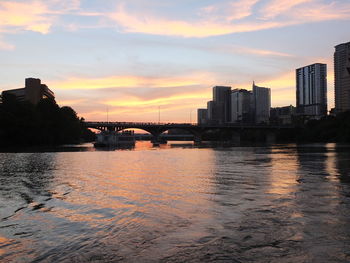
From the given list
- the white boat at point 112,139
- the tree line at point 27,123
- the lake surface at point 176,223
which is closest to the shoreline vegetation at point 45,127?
the tree line at point 27,123

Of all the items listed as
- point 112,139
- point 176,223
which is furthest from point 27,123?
point 176,223

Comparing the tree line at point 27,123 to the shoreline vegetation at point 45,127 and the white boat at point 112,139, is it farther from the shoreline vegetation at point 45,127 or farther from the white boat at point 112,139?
the white boat at point 112,139

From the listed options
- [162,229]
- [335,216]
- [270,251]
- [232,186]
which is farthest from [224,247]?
[232,186]

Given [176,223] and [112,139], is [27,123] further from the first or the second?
[176,223]

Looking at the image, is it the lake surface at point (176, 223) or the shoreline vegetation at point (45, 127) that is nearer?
the lake surface at point (176, 223)

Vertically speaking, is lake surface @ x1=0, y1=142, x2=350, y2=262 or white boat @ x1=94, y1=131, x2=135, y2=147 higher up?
white boat @ x1=94, y1=131, x2=135, y2=147

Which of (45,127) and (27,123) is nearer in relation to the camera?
(27,123)

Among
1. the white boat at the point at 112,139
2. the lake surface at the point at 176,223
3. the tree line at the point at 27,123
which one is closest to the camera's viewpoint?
the lake surface at the point at 176,223

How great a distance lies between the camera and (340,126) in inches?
6024

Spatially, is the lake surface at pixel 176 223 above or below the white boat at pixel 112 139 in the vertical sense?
below

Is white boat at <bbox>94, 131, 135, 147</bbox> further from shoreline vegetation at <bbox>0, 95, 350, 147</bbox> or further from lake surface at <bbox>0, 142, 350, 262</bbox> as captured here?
lake surface at <bbox>0, 142, 350, 262</bbox>

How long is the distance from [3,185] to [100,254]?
16.2 m

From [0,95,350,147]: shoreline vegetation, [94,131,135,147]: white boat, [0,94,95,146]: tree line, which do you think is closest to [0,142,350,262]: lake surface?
[0,94,95,146]: tree line

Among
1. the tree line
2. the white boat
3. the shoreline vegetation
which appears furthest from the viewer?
the white boat
